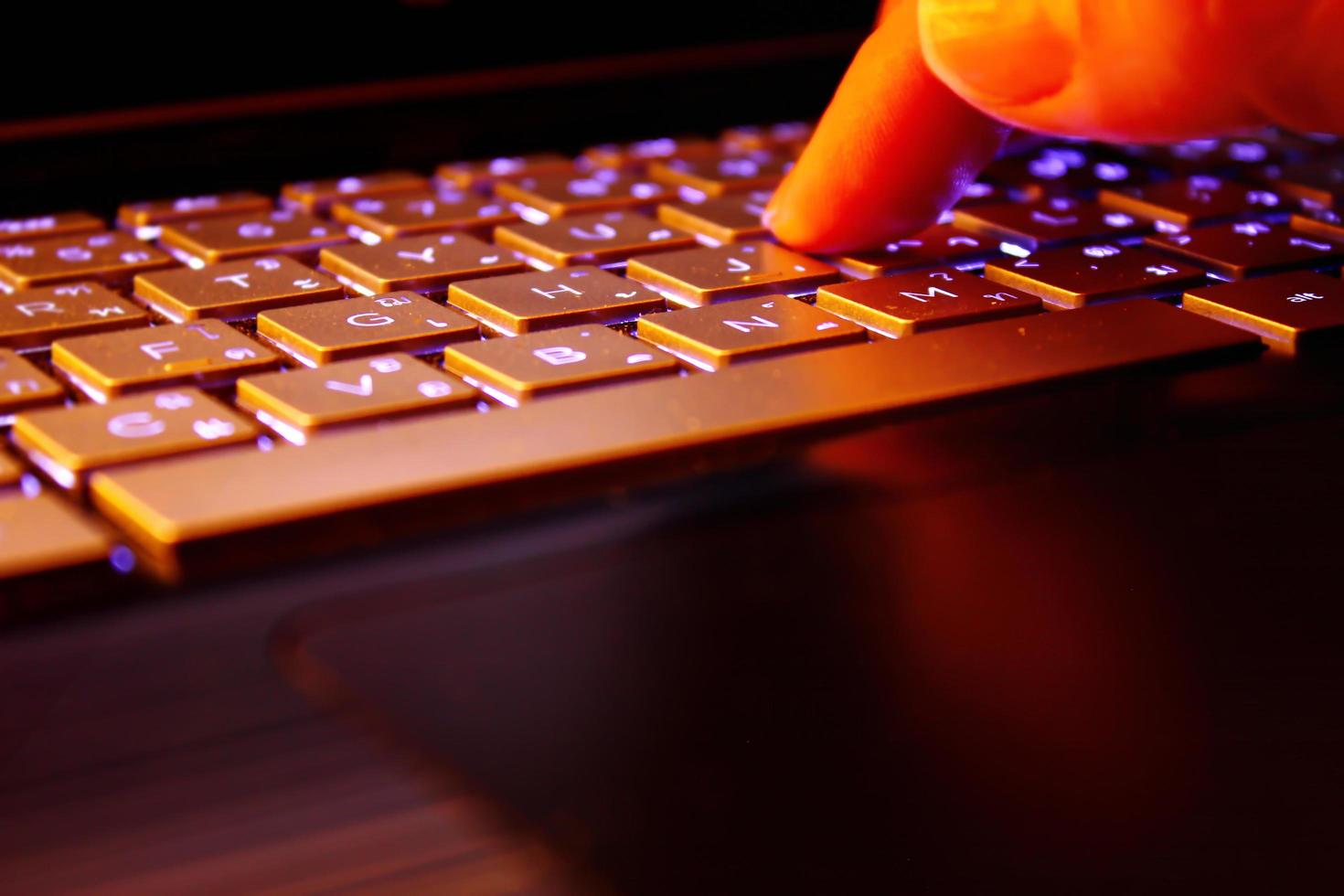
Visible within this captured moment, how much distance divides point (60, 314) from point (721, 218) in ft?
0.98

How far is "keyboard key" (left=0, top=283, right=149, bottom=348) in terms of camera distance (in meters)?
0.50

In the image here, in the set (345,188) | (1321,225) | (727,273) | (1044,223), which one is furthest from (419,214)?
(1321,225)

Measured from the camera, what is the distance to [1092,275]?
0.58 metres

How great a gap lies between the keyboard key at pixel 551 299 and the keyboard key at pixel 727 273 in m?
0.01

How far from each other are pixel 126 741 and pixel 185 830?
0.03 metres

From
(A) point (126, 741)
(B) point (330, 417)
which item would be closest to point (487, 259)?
(B) point (330, 417)

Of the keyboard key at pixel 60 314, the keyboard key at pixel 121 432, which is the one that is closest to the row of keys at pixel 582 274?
the keyboard key at pixel 60 314

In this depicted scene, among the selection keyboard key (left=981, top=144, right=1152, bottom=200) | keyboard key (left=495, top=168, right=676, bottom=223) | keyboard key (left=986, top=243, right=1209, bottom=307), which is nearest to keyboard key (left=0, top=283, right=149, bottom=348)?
keyboard key (left=495, top=168, right=676, bottom=223)

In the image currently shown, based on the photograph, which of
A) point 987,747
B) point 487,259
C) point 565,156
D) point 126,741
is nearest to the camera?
point 126,741

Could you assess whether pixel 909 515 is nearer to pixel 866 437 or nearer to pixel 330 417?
pixel 866 437

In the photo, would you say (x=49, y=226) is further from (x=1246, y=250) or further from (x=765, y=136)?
(x=1246, y=250)

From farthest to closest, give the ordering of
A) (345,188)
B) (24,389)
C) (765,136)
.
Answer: (765,136), (345,188), (24,389)

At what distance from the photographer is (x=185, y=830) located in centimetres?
35

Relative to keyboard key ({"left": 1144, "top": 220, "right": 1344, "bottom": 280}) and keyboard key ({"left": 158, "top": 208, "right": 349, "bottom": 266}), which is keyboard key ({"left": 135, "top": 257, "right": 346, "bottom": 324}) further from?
keyboard key ({"left": 1144, "top": 220, "right": 1344, "bottom": 280})
